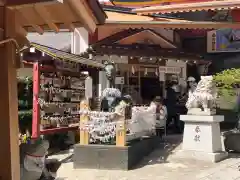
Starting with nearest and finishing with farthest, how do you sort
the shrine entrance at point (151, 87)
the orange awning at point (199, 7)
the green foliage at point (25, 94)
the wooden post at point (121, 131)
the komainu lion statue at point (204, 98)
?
the wooden post at point (121, 131) → the komainu lion statue at point (204, 98) → the green foliage at point (25, 94) → the orange awning at point (199, 7) → the shrine entrance at point (151, 87)

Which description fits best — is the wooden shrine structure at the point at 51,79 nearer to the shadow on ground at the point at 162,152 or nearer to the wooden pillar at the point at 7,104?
the shadow on ground at the point at 162,152

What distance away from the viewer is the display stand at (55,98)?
9688mm

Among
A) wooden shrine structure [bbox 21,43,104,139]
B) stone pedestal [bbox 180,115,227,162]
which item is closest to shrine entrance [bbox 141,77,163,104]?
wooden shrine structure [bbox 21,43,104,139]

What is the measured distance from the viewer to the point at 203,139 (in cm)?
949

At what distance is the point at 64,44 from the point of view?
1548cm

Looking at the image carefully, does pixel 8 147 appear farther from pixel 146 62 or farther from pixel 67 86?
pixel 146 62

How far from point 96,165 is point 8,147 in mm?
5245

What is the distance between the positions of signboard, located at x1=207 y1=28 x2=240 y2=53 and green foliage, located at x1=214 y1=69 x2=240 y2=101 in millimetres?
3768

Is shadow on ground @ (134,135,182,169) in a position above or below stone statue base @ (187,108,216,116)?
below

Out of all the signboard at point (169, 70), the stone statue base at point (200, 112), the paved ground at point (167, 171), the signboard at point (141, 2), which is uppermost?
the signboard at point (141, 2)

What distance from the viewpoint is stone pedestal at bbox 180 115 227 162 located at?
9383 mm

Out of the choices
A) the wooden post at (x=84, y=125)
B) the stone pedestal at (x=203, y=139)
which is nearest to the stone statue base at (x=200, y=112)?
the stone pedestal at (x=203, y=139)

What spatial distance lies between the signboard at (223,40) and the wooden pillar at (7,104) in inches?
511

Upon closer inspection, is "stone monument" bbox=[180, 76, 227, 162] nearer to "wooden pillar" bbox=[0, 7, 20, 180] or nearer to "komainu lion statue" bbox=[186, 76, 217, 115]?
"komainu lion statue" bbox=[186, 76, 217, 115]
